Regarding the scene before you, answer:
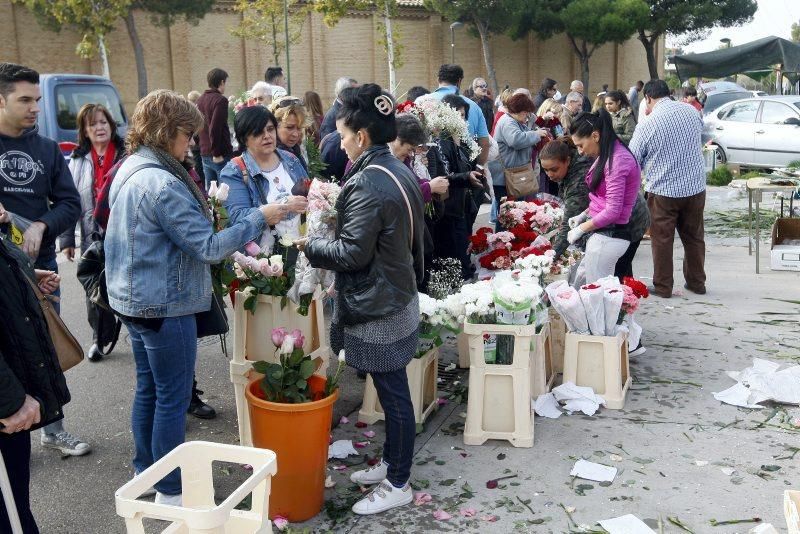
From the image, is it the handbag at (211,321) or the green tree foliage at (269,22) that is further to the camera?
the green tree foliage at (269,22)

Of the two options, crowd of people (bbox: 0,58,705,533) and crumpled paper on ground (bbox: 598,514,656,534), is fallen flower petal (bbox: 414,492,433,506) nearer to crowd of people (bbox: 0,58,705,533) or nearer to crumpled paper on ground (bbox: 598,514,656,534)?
crowd of people (bbox: 0,58,705,533)

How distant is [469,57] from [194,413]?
1373 inches

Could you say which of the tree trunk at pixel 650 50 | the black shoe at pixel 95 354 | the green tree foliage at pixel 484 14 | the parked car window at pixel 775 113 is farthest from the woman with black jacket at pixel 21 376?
the tree trunk at pixel 650 50

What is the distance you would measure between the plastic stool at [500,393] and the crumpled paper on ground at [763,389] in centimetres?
144

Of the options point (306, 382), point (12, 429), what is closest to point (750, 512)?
point (306, 382)

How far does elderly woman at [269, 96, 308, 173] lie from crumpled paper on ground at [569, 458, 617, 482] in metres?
2.62

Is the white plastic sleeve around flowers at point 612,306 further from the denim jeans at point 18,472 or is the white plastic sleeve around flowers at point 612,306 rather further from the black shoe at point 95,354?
the black shoe at point 95,354

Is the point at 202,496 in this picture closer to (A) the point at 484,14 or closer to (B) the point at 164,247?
(B) the point at 164,247

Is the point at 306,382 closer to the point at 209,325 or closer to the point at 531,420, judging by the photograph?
the point at 209,325

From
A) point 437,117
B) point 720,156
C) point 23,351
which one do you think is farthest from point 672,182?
point 720,156

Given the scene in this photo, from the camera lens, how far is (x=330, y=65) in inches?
1385

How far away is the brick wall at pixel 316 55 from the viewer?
30267 mm

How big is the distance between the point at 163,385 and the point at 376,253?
109 centimetres

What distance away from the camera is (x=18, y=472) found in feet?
9.23
